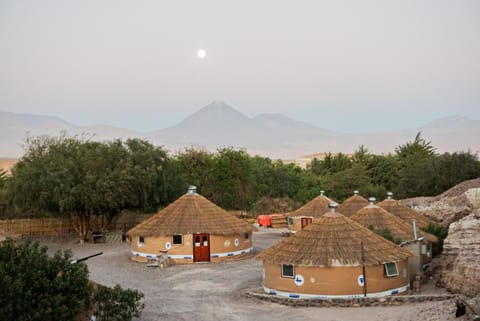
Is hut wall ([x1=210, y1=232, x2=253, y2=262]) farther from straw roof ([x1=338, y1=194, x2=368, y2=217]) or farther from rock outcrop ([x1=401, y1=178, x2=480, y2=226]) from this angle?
rock outcrop ([x1=401, y1=178, x2=480, y2=226])

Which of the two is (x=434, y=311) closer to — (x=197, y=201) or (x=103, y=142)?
(x=197, y=201)

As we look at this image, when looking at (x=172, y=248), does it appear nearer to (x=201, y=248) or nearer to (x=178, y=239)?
(x=178, y=239)

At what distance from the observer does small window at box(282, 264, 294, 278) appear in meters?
21.5

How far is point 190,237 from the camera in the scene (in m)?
30.2

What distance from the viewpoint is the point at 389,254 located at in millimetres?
21750

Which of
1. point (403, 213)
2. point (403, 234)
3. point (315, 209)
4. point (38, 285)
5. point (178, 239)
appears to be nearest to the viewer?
point (38, 285)

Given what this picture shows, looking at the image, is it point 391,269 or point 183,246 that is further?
point 183,246

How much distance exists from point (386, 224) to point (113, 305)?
1445 cm

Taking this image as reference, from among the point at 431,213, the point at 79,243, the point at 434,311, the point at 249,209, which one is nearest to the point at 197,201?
the point at 79,243

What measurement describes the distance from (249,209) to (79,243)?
20.1 metres

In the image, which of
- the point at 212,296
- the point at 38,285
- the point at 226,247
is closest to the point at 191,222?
the point at 226,247

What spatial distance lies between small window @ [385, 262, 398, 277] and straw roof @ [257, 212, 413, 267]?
0.27m

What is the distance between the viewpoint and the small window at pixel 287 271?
Answer: 21516 millimetres

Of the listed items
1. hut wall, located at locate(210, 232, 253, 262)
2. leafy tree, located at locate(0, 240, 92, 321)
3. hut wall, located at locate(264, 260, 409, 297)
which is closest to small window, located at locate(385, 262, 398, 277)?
hut wall, located at locate(264, 260, 409, 297)
